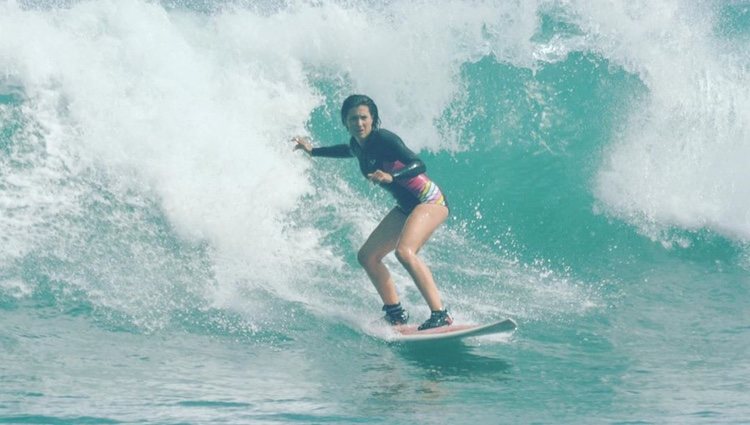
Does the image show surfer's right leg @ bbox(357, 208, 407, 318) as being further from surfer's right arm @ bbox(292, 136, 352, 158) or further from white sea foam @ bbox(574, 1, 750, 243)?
white sea foam @ bbox(574, 1, 750, 243)

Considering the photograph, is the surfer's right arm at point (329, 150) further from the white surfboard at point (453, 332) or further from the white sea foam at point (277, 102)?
the white surfboard at point (453, 332)

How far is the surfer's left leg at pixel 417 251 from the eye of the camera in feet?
22.6

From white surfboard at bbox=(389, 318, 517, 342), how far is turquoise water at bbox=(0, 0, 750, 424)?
9 centimetres

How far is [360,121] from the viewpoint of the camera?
6.95 meters

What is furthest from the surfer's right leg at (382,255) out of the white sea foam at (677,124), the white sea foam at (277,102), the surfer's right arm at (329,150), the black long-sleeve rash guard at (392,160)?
the white sea foam at (677,124)

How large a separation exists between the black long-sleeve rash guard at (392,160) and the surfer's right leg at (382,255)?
7.5 inches

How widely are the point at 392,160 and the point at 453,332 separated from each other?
4.15 ft

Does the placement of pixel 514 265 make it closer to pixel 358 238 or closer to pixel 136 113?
pixel 358 238

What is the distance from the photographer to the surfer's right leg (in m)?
7.19

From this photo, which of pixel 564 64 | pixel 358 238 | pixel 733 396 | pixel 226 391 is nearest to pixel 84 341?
pixel 226 391

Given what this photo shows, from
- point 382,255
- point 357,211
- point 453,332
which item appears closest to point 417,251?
point 382,255

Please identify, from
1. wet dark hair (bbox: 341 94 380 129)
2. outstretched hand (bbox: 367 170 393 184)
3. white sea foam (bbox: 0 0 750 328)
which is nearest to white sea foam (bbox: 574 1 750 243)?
white sea foam (bbox: 0 0 750 328)

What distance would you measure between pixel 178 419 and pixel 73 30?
25.5 ft

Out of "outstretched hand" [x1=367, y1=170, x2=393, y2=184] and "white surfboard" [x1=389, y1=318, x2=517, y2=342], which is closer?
"outstretched hand" [x1=367, y1=170, x2=393, y2=184]
